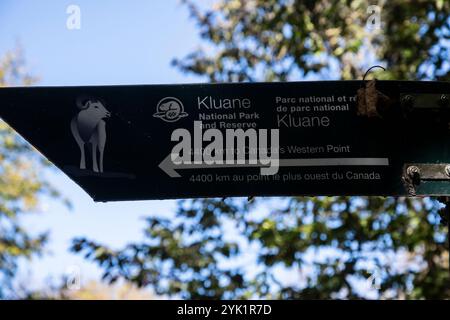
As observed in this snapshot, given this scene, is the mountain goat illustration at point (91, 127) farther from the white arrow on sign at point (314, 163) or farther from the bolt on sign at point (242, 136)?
the white arrow on sign at point (314, 163)

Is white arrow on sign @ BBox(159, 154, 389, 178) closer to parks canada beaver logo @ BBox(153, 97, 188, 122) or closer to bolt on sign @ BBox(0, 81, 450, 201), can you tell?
bolt on sign @ BBox(0, 81, 450, 201)

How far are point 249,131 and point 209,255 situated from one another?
15.4 feet

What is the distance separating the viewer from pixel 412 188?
266 cm

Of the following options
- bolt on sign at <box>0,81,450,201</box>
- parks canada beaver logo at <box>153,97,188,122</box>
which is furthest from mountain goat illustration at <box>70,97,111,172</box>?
parks canada beaver logo at <box>153,97,188,122</box>

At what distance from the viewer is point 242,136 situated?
2752 mm

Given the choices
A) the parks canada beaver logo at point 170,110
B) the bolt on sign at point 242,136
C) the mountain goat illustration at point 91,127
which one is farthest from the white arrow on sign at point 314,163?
the mountain goat illustration at point 91,127

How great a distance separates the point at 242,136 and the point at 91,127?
68 centimetres

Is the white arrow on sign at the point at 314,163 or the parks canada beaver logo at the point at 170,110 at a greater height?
the parks canada beaver logo at the point at 170,110

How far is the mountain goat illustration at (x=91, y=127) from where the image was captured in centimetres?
271

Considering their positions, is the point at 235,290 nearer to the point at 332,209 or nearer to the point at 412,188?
the point at 332,209

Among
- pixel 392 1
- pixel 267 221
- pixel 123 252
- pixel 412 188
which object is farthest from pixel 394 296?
pixel 412 188

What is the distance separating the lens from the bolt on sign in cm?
268
